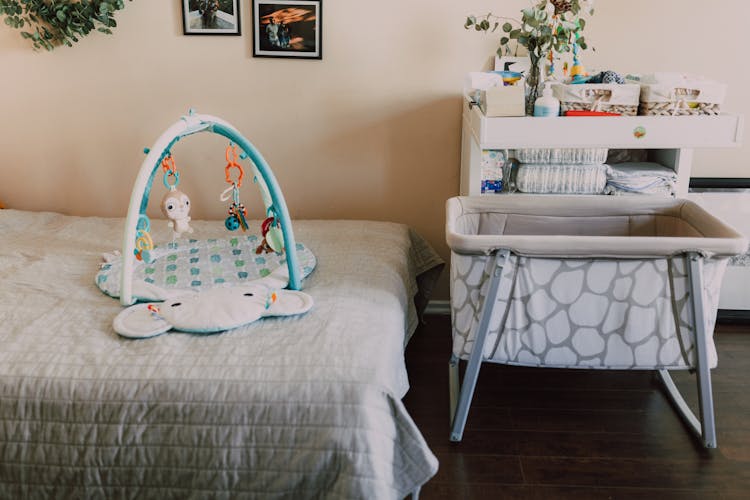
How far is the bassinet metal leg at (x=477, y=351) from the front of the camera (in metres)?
1.92

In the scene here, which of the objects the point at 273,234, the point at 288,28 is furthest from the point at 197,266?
the point at 288,28

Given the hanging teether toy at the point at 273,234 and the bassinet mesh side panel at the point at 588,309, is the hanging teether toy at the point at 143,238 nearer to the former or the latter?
the hanging teether toy at the point at 273,234

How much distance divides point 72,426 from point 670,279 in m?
1.60

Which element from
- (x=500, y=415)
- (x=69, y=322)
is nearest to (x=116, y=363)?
(x=69, y=322)

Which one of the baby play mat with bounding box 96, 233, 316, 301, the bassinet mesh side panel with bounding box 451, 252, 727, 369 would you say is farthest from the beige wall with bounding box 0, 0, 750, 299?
the bassinet mesh side panel with bounding box 451, 252, 727, 369

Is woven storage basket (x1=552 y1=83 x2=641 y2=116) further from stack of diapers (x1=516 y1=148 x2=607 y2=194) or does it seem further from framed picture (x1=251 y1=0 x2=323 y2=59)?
framed picture (x1=251 y1=0 x2=323 y2=59)

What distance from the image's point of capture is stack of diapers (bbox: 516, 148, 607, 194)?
7.72 ft

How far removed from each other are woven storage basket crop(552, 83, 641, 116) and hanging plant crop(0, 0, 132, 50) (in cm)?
179

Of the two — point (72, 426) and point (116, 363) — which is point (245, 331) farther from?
point (72, 426)

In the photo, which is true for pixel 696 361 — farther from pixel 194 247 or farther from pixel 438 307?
pixel 194 247

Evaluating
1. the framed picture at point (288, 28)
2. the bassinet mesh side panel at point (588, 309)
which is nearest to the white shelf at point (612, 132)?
the bassinet mesh side panel at point (588, 309)

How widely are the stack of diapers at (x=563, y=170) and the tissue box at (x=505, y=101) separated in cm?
27

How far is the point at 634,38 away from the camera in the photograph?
265 cm

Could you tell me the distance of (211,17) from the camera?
108 inches
